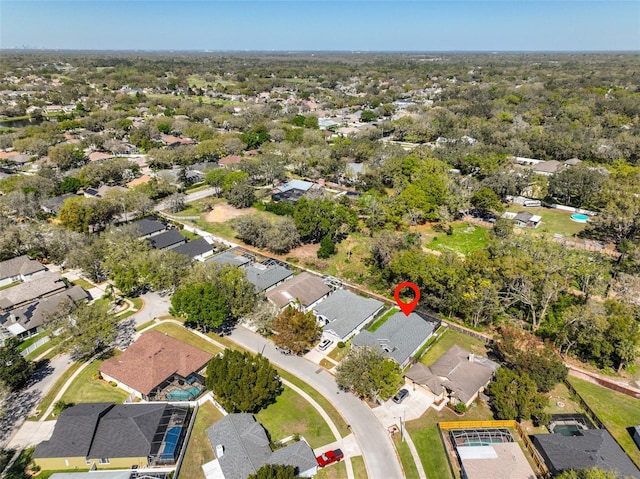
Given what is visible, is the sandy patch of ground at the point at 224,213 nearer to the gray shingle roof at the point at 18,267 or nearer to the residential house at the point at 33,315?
the gray shingle roof at the point at 18,267

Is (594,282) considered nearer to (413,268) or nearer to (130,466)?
(413,268)

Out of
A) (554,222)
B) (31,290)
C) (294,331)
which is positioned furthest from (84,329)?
(554,222)

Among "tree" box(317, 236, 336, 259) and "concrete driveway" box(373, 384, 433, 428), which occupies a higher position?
"tree" box(317, 236, 336, 259)

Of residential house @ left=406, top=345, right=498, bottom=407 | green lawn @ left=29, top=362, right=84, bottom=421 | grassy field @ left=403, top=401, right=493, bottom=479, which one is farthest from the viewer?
residential house @ left=406, top=345, right=498, bottom=407

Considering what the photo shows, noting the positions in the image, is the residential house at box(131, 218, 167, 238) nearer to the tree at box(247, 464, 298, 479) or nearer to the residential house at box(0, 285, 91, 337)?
the residential house at box(0, 285, 91, 337)

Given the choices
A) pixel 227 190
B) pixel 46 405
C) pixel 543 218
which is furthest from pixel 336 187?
pixel 46 405

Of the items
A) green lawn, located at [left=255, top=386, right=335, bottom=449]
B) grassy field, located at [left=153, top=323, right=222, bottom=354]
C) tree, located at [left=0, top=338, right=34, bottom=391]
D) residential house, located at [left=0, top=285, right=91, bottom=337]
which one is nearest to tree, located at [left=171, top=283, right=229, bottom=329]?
grassy field, located at [left=153, top=323, right=222, bottom=354]
